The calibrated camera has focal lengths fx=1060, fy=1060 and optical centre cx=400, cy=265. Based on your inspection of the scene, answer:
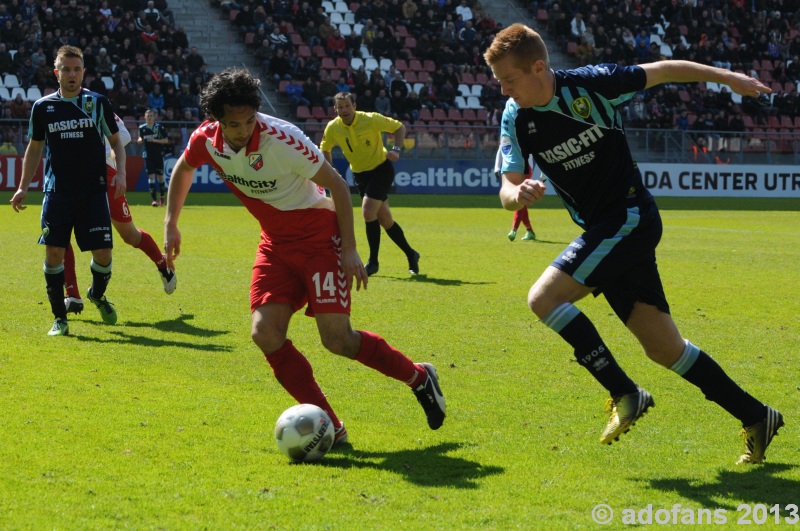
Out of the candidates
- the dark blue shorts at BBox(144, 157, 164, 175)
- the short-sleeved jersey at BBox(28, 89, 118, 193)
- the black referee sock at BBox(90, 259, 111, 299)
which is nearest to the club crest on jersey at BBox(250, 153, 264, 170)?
the short-sleeved jersey at BBox(28, 89, 118, 193)

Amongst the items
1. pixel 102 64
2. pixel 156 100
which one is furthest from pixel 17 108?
pixel 156 100

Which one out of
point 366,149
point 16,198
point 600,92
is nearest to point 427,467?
point 600,92

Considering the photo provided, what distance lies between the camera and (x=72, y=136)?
880 centimetres

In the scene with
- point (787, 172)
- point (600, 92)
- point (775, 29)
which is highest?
point (600, 92)

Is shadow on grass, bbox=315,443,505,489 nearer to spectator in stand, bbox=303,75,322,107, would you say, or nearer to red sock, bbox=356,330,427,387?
red sock, bbox=356,330,427,387

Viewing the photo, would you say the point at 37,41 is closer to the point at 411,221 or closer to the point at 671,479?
the point at 411,221

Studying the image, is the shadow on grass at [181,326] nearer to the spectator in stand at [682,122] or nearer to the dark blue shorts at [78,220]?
the dark blue shorts at [78,220]

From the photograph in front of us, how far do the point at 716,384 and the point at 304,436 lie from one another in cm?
199

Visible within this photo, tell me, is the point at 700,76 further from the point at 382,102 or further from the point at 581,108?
the point at 382,102

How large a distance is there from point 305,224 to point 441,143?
86.7 ft

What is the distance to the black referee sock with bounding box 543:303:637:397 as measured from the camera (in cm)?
502

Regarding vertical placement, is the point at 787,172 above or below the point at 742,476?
below

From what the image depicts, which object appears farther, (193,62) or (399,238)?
(193,62)

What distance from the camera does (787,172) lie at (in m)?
33.6
